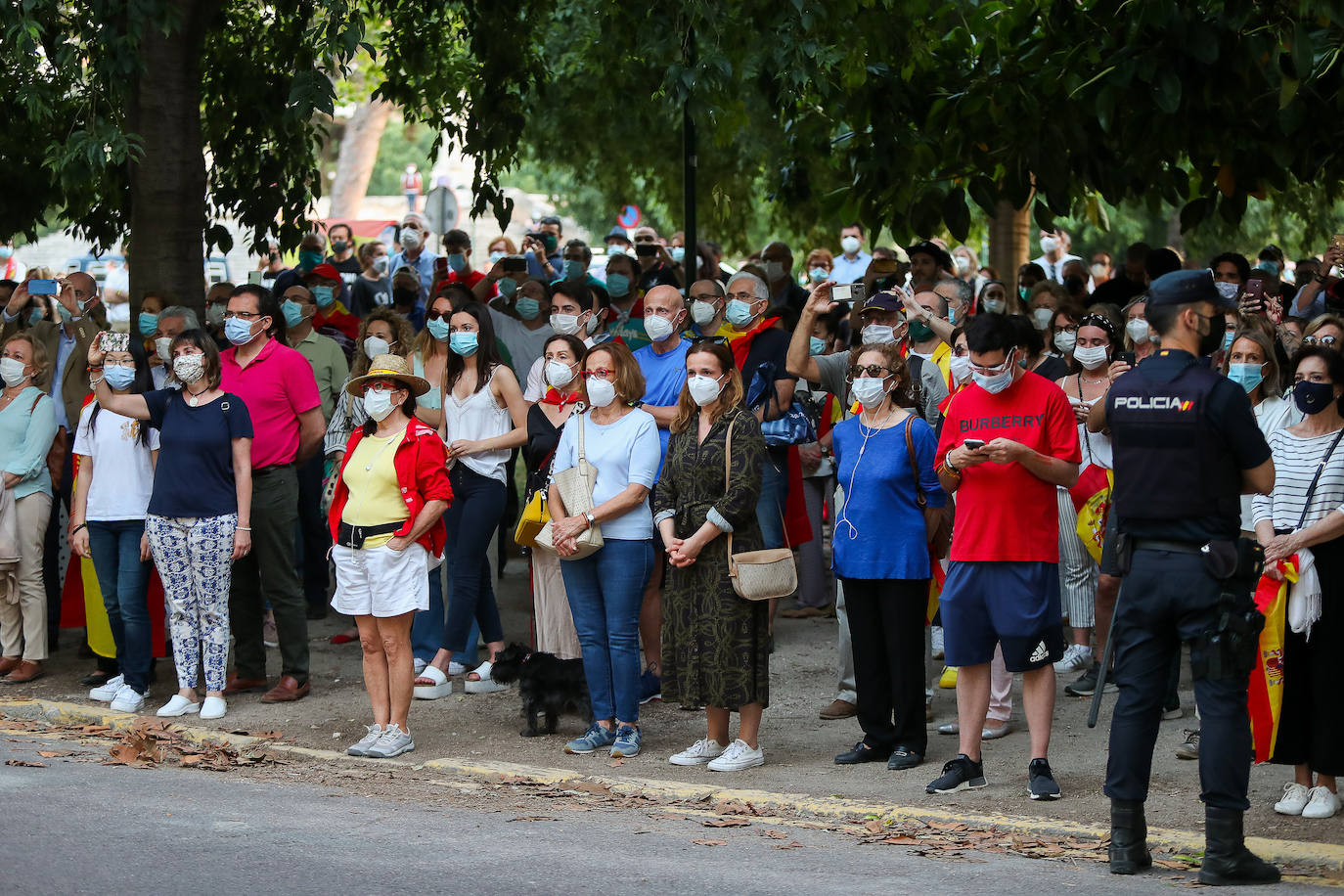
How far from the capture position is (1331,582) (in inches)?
281

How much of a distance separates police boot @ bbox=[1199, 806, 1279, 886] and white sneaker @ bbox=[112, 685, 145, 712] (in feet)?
19.8

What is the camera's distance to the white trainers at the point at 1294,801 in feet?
23.7

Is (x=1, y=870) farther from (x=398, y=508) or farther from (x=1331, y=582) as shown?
(x=1331, y=582)

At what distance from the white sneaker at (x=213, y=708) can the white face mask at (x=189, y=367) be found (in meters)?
1.75

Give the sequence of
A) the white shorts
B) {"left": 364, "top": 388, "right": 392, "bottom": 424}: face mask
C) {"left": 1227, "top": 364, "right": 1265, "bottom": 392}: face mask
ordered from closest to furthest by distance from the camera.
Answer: {"left": 1227, "top": 364, "right": 1265, "bottom": 392}: face mask, the white shorts, {"left": 364, "top": 388, "right": 392, "bottom": 424}: face mask

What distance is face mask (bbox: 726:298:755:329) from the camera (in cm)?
988

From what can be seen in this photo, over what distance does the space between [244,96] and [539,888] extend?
9.59 metres

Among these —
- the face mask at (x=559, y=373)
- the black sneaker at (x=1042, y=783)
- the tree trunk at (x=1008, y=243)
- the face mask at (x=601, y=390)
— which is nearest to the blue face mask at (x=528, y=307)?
the face mask at (x=559, y=373)

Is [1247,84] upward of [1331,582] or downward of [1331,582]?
upward

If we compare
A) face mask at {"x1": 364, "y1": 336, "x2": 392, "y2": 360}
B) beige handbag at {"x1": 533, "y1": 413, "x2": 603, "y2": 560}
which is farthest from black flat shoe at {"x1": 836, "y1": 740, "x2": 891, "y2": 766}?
face mask at {"x1": 364, "y1": 336, "x2": 392, "y2": 360}

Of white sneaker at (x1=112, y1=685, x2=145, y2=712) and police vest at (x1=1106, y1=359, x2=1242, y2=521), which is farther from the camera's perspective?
white sneaker at (x1=112, y1=685, x2=145, y2=712)

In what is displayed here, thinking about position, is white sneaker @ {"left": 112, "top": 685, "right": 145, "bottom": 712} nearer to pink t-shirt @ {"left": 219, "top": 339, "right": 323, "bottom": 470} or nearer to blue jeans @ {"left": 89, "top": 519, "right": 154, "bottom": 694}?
blue jeans @ {"left": 89, "top": 519, "right": 154, "bottom": 694}

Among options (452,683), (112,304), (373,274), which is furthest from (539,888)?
(373,274)

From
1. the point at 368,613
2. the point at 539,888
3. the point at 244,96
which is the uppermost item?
the point at 244,96
